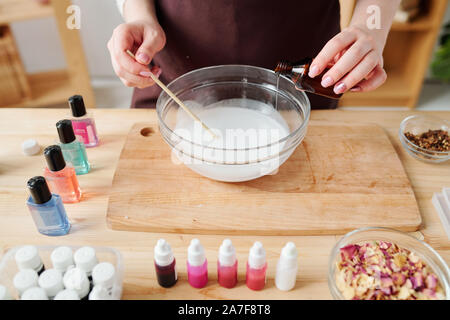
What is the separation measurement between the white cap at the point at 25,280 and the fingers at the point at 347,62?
2.44 feet

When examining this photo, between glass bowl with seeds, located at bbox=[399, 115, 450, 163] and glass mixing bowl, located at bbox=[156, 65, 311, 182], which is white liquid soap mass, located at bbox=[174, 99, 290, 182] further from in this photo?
glass bowl with seeds, located at bbox=[399, 115, 450, 163]

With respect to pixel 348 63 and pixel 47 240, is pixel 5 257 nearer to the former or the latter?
pixel 47 240

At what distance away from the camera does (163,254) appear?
2.44ft

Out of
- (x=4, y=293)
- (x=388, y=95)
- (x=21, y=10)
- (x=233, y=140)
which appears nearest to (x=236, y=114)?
(x=233, y=140)

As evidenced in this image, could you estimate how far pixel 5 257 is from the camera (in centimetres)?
78

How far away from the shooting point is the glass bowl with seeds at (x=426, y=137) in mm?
1080

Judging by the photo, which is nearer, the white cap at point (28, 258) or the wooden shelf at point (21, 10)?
the white cap at point (28, 258)

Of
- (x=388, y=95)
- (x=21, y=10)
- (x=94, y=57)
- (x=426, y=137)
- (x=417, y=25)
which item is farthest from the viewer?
(x=94, y=57)

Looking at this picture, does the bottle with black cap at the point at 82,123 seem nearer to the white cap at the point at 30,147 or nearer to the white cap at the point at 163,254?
the white cap at the point at 30,147

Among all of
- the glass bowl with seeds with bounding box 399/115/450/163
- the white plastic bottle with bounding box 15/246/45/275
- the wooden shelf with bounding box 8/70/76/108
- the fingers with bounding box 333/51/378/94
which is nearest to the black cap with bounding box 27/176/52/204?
the white plastic bottle with bounding box 15/246/45/275

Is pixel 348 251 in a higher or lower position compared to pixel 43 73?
higher

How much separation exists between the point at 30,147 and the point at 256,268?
0.74 m

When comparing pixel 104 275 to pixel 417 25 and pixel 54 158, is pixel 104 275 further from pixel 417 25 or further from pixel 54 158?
pixel 417 25

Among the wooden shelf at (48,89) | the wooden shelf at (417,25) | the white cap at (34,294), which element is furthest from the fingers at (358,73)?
the wooden shelf at (48,89)
